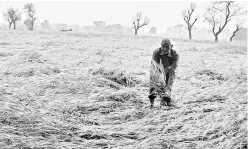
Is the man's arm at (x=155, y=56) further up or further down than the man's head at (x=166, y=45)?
further down

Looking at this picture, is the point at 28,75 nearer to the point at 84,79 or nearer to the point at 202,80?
the point at 84,79

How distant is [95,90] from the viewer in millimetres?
5598

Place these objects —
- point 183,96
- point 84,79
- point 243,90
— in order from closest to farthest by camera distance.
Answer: point 243,90 → point 183,96 → point 84,79

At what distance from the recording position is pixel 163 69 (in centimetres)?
422

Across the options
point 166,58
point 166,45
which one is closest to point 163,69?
point 166,58

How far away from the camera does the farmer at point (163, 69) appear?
415 centimetres

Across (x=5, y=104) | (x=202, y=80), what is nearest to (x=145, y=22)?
(x=202, y=80)

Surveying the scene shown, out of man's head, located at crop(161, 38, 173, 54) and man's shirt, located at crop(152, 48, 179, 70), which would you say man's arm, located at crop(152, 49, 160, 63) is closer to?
man's shirt, located at crop(152, 48, 179, 70)

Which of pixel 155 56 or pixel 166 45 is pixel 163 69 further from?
pixel 166 45

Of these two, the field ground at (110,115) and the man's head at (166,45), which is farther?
the man's head at (166,45)

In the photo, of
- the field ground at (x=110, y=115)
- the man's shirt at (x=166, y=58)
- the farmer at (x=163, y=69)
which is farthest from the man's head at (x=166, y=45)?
the field ground at (x=110, y=115)

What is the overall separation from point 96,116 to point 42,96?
5.10ft

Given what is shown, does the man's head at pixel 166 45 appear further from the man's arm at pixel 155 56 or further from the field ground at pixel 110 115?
the field ground at pixel 110 115

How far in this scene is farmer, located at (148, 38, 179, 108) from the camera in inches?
Answer: 163
